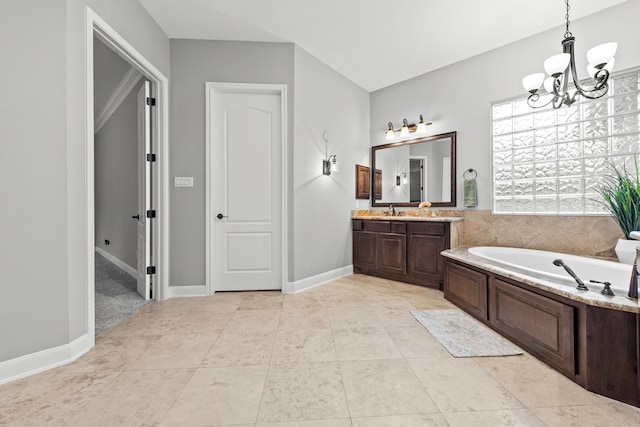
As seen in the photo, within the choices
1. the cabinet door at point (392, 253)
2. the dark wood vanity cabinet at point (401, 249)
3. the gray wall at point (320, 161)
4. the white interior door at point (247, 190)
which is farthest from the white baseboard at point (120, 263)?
the cabinet door at point (392, 253)

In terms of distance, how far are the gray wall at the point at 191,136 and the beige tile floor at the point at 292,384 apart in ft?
2.74

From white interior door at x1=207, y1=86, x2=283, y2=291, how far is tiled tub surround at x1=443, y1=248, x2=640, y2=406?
221 centimetres

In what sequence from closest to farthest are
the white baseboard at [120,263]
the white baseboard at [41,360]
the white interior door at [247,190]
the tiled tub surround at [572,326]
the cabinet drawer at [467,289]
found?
the tiled tub surround at [572,326]
the white baseboard at [41,360]
the cabinet drawer at [467,289]
the white interior door at [247,190]
the white baseboard at [120,263]

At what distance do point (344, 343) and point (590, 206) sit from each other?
2.77 m

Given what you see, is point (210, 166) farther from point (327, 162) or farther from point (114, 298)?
point (114, 298)

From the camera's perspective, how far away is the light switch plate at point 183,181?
9.87ft

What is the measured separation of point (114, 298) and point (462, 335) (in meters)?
3.47

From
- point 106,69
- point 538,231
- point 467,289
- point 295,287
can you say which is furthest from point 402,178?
point 106,69

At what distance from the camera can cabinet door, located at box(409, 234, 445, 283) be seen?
10.8 ft

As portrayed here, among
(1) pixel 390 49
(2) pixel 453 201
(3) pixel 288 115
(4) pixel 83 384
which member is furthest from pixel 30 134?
(2) pixel 453 201

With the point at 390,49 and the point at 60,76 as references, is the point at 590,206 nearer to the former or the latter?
the point at 390,49

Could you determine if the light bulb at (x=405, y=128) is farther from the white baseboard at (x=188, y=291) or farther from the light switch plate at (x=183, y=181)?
the white baseboard at (x=188, y=291)

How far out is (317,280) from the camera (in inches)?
138

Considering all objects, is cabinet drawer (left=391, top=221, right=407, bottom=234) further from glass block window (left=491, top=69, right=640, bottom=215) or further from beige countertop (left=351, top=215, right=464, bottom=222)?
glass block window (left=491, top=69, right=640, bottom=215)
